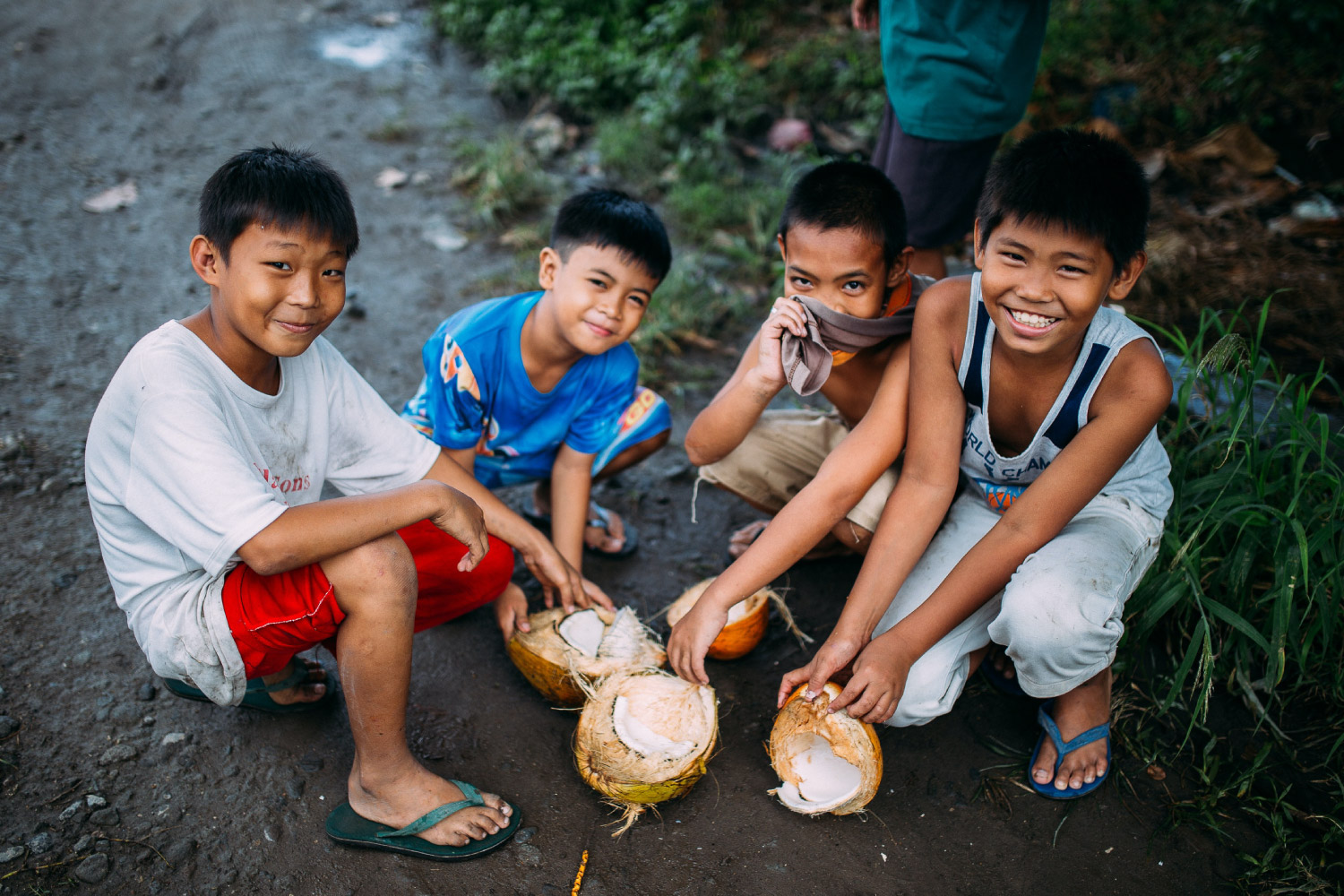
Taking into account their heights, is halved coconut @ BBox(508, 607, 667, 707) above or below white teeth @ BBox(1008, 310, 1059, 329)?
below

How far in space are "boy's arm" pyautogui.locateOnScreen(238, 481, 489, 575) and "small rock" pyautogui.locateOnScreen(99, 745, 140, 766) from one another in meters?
0.78

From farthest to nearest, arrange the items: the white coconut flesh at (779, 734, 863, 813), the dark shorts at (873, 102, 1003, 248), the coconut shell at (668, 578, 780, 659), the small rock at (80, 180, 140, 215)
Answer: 1. the small rock at (80, 180, 140, 215)
2. the dark shorts at (873, 102, 1003, 248)
3. the coconut shell at (668, 578, 780, 659)
4. the white coconut flesh at (779, 734, 863, 813)

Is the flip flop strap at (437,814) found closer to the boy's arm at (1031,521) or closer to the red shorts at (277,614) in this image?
the red shorts at (277,614)

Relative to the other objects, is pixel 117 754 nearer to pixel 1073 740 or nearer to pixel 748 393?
pixel 748 393

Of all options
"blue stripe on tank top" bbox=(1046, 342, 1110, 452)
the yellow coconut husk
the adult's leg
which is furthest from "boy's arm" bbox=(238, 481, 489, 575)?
"blue stripe on tank top" bbox=(1046, 342, 1110, 452)

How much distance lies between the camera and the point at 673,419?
3.52m

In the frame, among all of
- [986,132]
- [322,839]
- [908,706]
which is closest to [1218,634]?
[908,706]

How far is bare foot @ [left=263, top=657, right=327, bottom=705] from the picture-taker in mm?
2119

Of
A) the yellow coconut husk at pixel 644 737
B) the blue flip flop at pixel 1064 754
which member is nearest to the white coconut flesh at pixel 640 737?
the yellow coconut husk at pixel 644 737

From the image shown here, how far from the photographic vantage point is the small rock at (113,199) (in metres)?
4.50

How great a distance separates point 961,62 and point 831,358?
1189 mm

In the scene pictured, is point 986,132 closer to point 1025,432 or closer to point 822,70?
point 1025,432

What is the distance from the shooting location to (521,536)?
2.27 meters

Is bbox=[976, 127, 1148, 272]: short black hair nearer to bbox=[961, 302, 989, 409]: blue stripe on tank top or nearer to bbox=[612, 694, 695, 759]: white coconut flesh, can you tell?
bbox=[961, 302, 989, 409]: blue stripe on tank top
